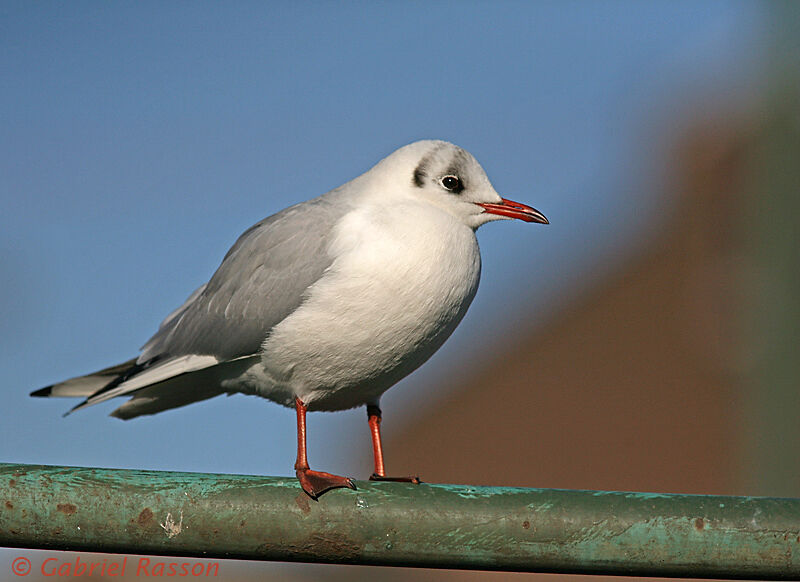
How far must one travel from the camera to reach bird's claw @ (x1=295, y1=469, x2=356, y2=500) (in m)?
2.40

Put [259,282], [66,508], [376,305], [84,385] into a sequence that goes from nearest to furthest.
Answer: [66,508], [376,305], [259,282], [84,385]

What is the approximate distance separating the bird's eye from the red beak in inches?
3.8

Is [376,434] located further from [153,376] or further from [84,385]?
[84,385]

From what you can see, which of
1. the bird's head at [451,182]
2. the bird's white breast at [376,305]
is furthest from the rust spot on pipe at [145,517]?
the bird's head at [451,182]

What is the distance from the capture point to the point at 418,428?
1723 centimetres

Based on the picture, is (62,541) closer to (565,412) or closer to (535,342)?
(565,412)

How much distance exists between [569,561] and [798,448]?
3.68 meters

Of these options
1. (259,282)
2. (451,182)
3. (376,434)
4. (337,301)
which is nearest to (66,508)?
(337,301)

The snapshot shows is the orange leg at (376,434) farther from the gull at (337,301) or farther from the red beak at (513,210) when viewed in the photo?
the red beak at (513,210)

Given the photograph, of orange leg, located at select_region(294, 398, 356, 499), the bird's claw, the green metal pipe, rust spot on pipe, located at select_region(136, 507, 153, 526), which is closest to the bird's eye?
orange leg, located at select_region(294, 398, 356, 499)

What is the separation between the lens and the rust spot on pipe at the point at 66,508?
2.18 m

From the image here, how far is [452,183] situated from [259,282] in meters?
0.78

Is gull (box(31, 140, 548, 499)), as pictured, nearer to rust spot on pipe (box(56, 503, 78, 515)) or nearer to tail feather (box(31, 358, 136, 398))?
tail feather (box(31, 358, 136, 398))

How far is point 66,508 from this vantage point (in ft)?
7.15
